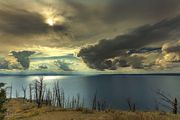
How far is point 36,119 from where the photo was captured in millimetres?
40219

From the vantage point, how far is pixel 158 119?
30.1m

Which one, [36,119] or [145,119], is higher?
[145,119]

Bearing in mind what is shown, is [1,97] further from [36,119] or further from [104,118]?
[104,118]

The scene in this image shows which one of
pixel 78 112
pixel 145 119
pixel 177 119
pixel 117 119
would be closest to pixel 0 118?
pixel 78 112

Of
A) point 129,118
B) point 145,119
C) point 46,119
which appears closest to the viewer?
point 145,119

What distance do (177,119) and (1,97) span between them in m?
26.1

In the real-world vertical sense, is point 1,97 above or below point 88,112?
above

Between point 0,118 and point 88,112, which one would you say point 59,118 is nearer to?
point 88,112

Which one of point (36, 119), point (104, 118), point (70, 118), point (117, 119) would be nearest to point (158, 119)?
point (117, 119)

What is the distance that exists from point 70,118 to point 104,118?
18.8 feet

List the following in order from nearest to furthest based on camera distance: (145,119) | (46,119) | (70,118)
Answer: (145,119) → (70,118) → (46,119)

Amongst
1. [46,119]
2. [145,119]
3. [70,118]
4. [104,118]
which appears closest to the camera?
[145,119]

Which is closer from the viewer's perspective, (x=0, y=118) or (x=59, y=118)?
(x=0, y=118)

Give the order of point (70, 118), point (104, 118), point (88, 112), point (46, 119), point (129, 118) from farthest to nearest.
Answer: point (88, 112) < point (46, 119) < point (70, 118) < point (104, 118) < point (129, 118)
